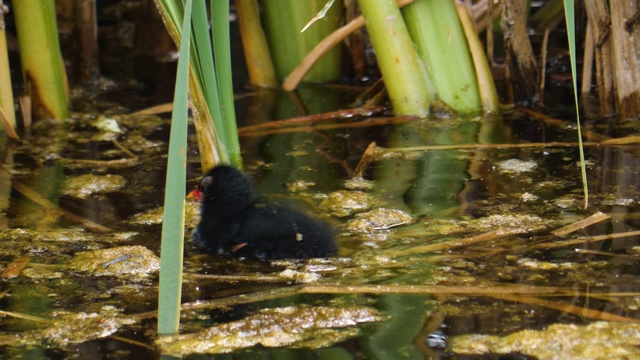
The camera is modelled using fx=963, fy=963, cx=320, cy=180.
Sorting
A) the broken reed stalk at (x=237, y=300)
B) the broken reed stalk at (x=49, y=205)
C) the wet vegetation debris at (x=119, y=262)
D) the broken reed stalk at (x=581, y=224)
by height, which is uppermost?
the broken reed stalk at (x=49, y=205)

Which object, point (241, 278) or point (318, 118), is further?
point (318, 118)

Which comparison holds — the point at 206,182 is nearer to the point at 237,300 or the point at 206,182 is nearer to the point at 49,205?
the point at 49,205

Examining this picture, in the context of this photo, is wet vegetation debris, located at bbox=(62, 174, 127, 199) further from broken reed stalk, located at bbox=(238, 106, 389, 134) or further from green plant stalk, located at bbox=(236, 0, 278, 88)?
green plant stalk, located at bbox=(236, 0, 278, 88)

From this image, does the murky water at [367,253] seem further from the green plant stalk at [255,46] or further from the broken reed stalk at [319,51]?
the green plant stalk at [255,46]

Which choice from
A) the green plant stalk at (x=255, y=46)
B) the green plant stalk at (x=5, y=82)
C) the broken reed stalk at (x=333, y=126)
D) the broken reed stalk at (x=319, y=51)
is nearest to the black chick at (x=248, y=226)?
the broken reed stalk at (x=333, y=126)

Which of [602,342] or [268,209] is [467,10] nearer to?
[268,209]

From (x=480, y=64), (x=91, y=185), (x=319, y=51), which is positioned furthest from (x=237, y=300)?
(x=319, y=51)
